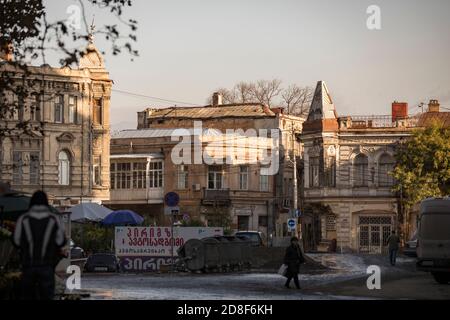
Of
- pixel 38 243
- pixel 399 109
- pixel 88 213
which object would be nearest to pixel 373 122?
pixel 399 109

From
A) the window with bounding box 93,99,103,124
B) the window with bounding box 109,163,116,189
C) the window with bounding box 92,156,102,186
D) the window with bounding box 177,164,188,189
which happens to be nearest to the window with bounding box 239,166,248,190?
the window with bounding box 177,164,188,189

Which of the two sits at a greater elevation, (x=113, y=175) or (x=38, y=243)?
(x=113, y=175)

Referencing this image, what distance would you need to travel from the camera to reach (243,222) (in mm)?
93500

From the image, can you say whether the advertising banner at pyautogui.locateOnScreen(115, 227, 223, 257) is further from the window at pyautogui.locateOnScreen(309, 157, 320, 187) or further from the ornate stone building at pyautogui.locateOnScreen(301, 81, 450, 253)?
the window at pyautogui.locateOnScreen(309, 157, 320, 187)

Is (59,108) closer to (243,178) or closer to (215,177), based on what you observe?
(215,177)

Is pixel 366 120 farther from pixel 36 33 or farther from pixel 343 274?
pixel 36 33

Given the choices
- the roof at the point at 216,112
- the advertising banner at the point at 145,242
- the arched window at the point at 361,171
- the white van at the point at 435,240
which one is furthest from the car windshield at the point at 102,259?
the roof at the point at 216,112

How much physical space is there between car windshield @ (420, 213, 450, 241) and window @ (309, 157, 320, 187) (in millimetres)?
53848

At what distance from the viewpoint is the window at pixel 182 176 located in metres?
92.1

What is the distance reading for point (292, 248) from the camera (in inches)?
1388

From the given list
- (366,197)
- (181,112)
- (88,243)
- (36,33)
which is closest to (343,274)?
(88,243)

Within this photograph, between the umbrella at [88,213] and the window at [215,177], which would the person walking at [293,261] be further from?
the window at [215,177]

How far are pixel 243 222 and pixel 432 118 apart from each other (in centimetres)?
1735

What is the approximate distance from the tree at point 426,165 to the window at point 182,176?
16.5 m
